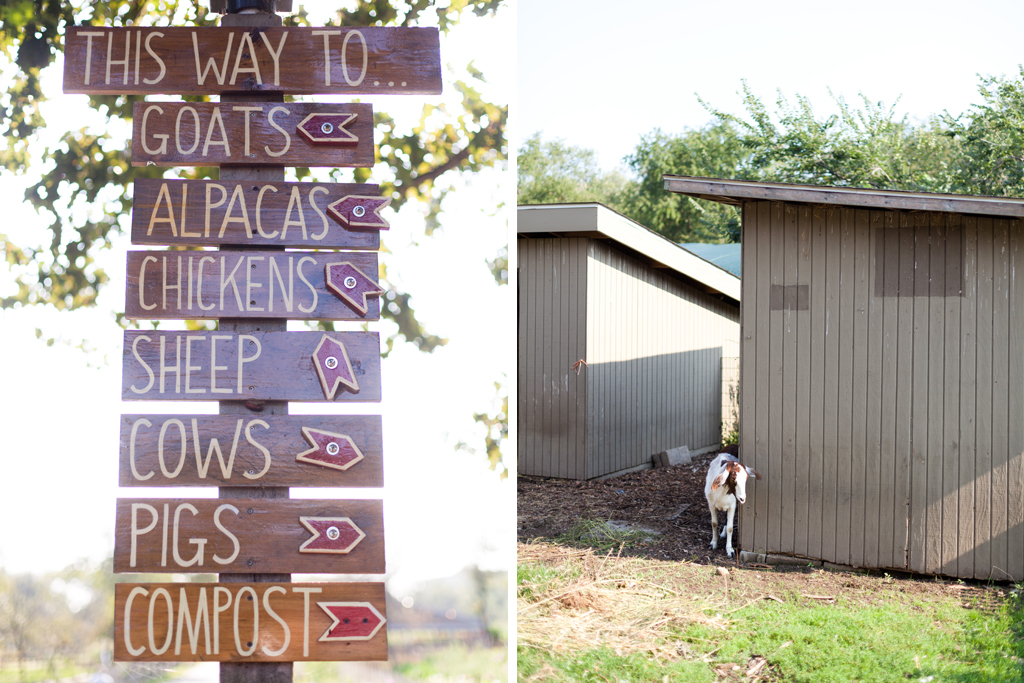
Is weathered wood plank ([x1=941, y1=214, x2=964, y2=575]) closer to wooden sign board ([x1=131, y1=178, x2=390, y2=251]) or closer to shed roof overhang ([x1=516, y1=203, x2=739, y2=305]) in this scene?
shed roof overhang ([x1=516, y1=203, x2=739, y2=305])

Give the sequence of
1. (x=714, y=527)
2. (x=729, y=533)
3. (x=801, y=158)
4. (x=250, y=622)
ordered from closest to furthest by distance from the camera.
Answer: (x=250, y=622)
(x=729, y=533)
(x=714, y=527)
(x=801, y=158)

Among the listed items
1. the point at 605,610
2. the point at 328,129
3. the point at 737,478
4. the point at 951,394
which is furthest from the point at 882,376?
the point at 328,129

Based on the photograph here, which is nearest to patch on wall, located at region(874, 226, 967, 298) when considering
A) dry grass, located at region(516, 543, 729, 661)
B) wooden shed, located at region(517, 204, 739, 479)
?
dry grass, located at region(516, 543, 729, 661)

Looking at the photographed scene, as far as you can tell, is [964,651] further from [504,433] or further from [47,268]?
[47,268]

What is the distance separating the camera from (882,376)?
5.33 m

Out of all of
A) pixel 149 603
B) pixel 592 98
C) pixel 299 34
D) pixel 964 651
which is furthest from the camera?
pixel 592 98

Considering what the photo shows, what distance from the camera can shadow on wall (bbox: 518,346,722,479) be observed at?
8.66m

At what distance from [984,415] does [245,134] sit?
5.27 meters

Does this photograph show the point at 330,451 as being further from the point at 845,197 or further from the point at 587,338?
the point at 587,338

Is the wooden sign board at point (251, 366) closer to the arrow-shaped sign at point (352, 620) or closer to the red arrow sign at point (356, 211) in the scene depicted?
Answer: the red arrow sign at point (356, 211)

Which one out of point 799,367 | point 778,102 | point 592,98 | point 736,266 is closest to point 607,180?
point 592,98

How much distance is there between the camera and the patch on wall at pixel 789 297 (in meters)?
5.48

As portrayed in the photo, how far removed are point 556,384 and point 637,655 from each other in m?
5.08

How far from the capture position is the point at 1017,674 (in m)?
3.65
